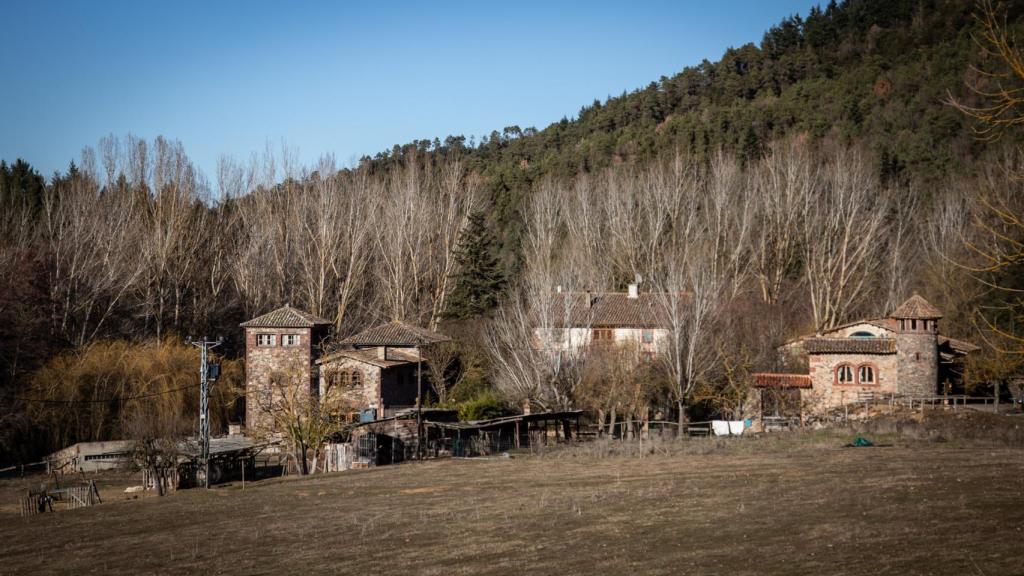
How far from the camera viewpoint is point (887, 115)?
98.8 m

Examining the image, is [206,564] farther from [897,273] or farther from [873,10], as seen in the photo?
[873,10]

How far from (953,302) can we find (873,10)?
86543 millimetres

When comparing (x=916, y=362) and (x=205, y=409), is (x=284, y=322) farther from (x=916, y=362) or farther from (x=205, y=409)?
(x=916, y=362)

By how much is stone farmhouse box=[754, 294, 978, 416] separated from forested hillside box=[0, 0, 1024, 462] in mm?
1983

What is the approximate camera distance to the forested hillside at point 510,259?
47.6 metres

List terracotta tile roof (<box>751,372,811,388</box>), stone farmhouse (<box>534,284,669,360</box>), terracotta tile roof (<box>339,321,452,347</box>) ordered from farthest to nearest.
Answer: terracotta tile roof (<box>339,321,452,347</box>), stone farmhouse (<box>534,284,669,360</box>), terracotta tile roof (<box>751,372,811,388</box>)

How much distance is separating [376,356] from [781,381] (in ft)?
68.0

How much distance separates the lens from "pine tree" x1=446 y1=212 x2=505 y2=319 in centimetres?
6200

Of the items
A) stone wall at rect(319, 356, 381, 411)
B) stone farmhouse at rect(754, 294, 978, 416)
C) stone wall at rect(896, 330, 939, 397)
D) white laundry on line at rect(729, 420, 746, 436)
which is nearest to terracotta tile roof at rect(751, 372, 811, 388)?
stone farmhouse at rect(754, 294, 978, 416)

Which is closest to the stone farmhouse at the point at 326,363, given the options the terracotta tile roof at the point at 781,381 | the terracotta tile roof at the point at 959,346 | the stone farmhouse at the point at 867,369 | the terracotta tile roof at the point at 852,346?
the terracotta tile roof at the point at 781,381

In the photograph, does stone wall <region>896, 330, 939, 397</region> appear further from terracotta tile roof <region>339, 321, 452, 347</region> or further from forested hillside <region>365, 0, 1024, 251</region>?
forested hillside <region>365, 0, 1024, 251</region>

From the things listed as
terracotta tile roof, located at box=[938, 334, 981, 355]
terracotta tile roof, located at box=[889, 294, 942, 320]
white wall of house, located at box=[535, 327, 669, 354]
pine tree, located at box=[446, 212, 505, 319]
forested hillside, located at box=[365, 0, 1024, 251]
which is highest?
forested hillside, located at box=[365, 0, 1024, 251]

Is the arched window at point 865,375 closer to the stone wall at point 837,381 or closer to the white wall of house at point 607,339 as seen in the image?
the stone wall at point 837,381

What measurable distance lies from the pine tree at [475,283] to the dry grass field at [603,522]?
1070 inches
